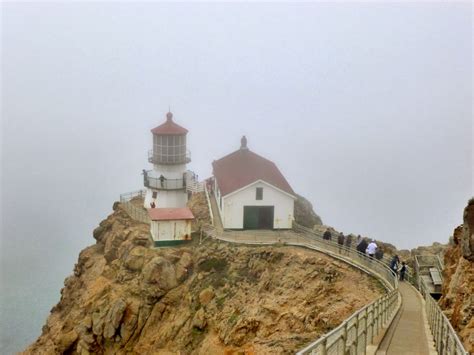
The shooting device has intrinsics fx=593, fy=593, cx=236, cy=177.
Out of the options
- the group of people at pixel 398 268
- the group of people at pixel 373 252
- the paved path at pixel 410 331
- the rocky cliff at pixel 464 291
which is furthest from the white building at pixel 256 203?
the rocky cliff at pixel 464 291

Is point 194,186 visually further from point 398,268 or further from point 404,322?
point 404,322

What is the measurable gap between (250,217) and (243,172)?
3.63m

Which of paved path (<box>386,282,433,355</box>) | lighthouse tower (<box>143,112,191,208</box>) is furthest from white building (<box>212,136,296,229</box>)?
paved path (<box>386,282,433,355</box>)

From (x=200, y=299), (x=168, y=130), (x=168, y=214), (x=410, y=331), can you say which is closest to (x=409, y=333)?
(x=410, y=331)

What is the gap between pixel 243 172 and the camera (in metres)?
37.3

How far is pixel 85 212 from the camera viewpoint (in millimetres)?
91188

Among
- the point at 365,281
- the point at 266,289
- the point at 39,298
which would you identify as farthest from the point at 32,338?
the point at 365,281

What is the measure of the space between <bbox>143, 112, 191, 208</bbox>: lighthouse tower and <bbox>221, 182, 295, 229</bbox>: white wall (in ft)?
Answer: 18.9

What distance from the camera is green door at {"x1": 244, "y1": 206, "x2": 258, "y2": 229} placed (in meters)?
34.8

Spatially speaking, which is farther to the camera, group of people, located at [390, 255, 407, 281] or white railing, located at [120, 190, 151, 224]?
white railing, located at [120, 190, 151, 224]

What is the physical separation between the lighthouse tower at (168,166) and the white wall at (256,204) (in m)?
5.76

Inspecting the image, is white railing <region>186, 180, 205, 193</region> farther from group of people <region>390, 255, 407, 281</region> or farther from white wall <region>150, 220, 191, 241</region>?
group of people <region>390, 255, 407, 281</region>

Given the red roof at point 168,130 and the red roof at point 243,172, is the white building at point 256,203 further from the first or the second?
the red roof at point 168,130

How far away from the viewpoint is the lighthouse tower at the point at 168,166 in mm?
38656
